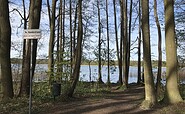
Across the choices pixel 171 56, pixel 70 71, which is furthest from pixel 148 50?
pixel 70 71

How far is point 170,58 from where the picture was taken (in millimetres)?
12461

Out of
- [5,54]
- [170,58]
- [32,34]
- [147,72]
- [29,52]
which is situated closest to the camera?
[32,34]

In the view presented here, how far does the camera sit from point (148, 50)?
40.7 ft

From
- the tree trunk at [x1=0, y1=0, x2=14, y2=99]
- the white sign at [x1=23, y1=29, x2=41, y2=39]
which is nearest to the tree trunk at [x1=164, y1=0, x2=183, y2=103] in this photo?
the white sign at [x1=23, y1=29, x2=41, y2=39]

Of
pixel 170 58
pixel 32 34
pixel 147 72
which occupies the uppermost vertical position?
pixel 32 34

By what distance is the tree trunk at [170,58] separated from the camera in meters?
12.3

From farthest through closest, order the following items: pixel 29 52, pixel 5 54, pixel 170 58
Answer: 1. pixel 29 52
2. pixel 5 54
3. pixel 170 58

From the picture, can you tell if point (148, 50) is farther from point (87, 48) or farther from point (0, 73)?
point (87, 48)

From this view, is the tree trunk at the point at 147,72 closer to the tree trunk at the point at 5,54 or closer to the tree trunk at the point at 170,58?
the tree trunk at the point at 170,58

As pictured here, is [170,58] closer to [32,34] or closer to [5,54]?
[32,34]

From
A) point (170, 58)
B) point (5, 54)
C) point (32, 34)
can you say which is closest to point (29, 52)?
point (5, 54)

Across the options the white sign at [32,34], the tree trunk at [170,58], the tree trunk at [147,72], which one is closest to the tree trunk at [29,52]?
the white sign at [32,34]

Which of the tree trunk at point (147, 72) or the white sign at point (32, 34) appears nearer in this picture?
the white sign at point (32, 34)

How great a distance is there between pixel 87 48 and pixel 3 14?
25.4 metres
